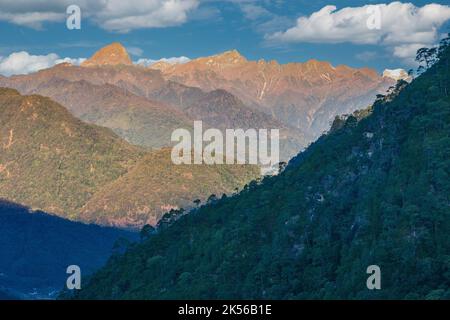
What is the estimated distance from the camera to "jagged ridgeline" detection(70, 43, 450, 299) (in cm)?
12700

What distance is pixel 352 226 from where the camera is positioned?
149375mm

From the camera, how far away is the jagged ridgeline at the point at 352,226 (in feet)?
417

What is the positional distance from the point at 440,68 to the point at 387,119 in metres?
16.3

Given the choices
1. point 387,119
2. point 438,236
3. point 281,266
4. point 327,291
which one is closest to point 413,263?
point 438,236

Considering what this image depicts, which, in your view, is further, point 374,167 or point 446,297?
point 374,167

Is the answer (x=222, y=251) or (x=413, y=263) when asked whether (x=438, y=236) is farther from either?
(x=222, y=251)

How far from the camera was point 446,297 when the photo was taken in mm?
106750
